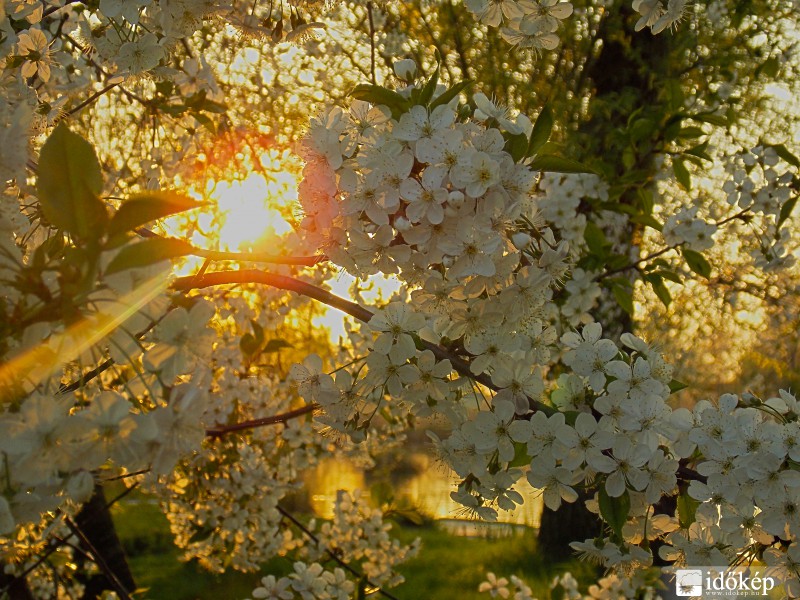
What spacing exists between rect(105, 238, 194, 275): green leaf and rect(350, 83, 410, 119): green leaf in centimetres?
57

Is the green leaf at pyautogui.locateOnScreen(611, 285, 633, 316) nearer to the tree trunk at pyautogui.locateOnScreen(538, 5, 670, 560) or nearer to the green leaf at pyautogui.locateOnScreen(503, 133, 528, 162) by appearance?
the tree trunk at pyautogui.locateOnScreen(538, 5, 670, 560)

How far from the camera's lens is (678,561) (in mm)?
1453

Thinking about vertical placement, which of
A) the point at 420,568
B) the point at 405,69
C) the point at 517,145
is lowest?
the point at 420,568

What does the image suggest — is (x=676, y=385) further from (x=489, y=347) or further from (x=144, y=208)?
(x=144, y=208)

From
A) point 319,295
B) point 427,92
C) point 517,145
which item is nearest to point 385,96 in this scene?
point 427,92

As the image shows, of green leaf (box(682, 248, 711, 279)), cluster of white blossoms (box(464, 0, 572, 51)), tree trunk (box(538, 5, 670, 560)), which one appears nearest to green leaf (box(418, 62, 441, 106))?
cluster of white blossoms (box(464, 0, 572, 51))

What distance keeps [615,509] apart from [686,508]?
0.21 meters

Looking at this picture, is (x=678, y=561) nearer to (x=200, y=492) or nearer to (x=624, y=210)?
(x=624, y=210)

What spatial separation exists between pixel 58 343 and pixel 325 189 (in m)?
0.52

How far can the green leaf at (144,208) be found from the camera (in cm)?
71

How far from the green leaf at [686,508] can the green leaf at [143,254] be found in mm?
1060

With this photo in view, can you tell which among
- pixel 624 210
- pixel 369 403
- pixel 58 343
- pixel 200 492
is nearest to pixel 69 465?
pixel 58 343

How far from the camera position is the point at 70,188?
730 mm

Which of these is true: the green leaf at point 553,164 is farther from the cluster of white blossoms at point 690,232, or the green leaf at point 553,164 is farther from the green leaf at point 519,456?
the cluster of white blossoms at point 690,232
